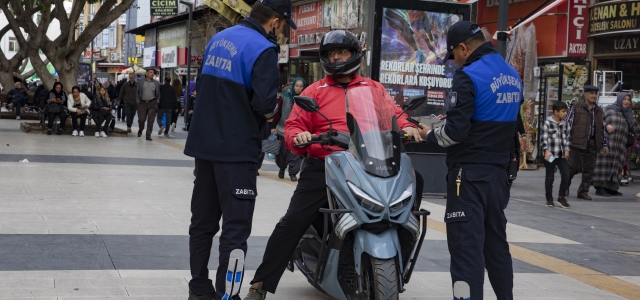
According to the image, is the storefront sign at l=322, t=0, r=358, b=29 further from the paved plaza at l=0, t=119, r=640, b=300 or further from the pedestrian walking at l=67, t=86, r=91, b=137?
the paved plaza at l=0, t=119, r=640, b=300

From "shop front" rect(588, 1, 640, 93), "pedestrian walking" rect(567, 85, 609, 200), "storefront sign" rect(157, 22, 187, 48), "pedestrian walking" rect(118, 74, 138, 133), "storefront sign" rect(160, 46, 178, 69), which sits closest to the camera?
"pedestrian walking" rect(567, 85, 609, 200)

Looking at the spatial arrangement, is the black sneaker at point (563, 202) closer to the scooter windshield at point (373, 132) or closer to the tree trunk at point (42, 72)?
the scooter windshield at point (373, 132)

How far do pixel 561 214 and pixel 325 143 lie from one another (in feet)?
24.3

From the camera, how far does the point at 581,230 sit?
10195 mm

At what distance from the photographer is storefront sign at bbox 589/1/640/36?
17766 mm

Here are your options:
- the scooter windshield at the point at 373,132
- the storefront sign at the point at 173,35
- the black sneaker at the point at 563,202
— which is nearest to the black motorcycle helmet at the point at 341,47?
the scooter windshield at the point at 373,132

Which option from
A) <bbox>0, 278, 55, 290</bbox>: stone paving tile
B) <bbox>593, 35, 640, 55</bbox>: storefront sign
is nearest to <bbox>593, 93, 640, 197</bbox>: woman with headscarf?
<bbox>593, 35, 640, 55</bbox>: storefront sign

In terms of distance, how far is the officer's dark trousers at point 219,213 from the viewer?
16.3 feet

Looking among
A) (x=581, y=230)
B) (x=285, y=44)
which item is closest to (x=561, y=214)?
(x=581, y=230)

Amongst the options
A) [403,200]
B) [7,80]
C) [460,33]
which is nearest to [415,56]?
[460,33]

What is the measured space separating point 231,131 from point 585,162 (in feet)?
32.7

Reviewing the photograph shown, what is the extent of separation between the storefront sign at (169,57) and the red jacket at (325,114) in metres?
46.8

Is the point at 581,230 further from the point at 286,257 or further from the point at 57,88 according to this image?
the point at 57,88

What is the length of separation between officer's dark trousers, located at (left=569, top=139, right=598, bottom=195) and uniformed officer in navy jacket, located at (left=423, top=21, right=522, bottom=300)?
903 cm
